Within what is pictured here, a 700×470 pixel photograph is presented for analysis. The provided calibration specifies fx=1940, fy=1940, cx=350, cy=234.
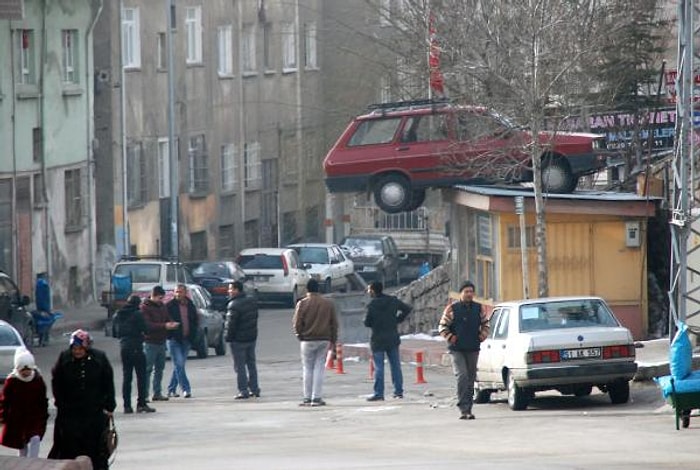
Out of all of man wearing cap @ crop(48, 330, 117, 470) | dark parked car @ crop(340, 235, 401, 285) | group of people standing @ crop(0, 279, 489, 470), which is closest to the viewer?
man wearing cap @ crop(48, 330, 117, 470)

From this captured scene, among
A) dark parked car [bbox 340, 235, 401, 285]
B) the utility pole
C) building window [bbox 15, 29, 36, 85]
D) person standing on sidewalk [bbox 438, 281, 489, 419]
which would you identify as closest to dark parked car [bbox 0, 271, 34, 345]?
building window [bbox 15, 29, 36, 85]

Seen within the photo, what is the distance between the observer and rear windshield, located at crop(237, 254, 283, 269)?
5094cm

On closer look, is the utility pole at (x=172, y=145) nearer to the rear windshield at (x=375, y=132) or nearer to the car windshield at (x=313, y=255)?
the car windshield at (x=313, y=255)

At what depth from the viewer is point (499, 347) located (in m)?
23.2

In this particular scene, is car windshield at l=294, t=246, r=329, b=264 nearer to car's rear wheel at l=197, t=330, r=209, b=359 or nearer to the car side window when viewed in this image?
car's rear wheel at l=197, t=330, r=209, b=359

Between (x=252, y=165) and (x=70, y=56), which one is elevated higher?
(x=70, y=56)

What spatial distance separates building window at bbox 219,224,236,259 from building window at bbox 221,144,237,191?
4.31ft

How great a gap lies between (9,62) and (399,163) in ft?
37.6

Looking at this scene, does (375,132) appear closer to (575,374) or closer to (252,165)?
(575,374)

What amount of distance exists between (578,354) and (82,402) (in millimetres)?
8284

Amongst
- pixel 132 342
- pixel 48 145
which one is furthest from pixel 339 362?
pixel 48 145

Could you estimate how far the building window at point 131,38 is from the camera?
5500cm

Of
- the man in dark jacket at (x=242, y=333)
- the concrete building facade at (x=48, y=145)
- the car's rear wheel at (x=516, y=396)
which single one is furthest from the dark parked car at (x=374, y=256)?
the car's rear wheel at (x=516, y=396)

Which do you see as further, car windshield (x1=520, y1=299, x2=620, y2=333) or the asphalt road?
car windshield (x1=520, y1=299, x2=620, y2=333)
